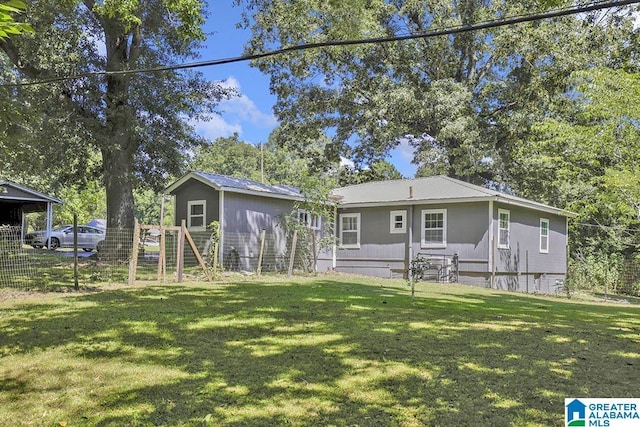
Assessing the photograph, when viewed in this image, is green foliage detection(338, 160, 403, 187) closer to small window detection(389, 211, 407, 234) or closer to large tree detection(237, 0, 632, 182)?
large tree detection(237, 0, 632, 182)

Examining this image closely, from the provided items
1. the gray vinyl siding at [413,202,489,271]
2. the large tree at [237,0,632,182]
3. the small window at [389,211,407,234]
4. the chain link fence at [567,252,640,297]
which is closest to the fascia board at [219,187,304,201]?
the small window at [389,211,407,234]

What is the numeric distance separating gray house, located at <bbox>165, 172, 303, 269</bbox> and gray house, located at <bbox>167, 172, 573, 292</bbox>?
3cm

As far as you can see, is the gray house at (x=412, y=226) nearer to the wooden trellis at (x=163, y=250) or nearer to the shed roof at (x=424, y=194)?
the shed roof at (x=424, y=194)

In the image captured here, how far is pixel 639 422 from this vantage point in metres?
3.14

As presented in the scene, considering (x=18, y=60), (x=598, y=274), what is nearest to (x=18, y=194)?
(x=18, y=60)

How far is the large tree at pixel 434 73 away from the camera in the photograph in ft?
63.4

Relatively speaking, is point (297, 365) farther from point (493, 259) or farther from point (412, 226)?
point (412, 226)

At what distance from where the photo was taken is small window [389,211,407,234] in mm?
17078

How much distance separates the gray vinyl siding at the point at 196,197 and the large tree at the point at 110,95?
1.22 meters

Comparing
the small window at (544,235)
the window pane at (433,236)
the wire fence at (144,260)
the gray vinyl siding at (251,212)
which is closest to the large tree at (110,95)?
the wire fence at (144,260)

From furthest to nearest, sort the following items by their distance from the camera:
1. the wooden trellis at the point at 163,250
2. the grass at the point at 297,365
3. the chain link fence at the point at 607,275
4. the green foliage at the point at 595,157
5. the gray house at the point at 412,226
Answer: the chain link fence at the point at 607,275, the gray house at the point at 412,226, the green foliage at the point at 595,157, the wooden trellis at the point at 163,250, the grass at the point at 297,365

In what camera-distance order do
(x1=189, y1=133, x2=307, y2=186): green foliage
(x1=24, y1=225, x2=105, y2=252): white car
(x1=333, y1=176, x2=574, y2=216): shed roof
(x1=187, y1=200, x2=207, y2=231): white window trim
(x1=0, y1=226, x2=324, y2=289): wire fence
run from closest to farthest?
(x1=0, y1=226, x2=324, y2=289): wire fence, (x1=187, y1=200, x2=207, y2=231): white window trim, (x1=333, y1=176, x2=574, y2=216): shed roof, (x1=24, y1=225, x2=105, y2=252): white car, (x1=189, y1=133, x2=307, y2=186): green foliage

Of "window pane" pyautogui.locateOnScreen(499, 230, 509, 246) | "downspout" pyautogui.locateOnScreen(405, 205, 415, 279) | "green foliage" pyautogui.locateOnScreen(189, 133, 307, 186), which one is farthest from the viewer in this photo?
"green foliage" pyautogui.locateOnScreen(189, 133, 307, 186)

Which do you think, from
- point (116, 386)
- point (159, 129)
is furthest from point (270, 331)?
point (159, 129)
